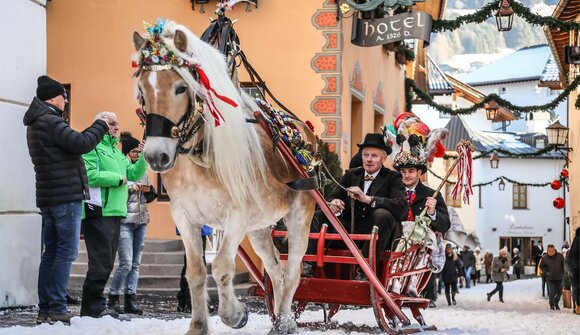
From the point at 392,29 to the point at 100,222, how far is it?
27.8 feet

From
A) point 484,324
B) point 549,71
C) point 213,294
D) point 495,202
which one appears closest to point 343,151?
point 213,294

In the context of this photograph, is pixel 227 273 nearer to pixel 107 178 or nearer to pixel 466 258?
pixel 107 178

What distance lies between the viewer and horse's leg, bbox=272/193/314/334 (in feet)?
27.2

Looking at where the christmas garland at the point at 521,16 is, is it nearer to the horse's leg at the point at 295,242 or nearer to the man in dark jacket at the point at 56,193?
the horse's leg at the point at 295,242

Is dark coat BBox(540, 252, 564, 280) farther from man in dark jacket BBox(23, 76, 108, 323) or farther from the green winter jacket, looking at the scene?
man in dark jacket BBox(23, 76, 108, 323)

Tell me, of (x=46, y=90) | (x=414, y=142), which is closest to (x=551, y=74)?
(x=414, y=142)

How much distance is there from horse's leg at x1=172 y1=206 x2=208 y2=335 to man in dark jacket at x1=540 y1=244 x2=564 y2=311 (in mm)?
15574

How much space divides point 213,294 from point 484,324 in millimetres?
4980

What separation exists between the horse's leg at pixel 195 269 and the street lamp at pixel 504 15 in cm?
1163

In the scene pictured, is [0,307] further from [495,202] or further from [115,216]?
[495,202]

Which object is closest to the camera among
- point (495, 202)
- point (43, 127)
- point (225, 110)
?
point (225, 110)

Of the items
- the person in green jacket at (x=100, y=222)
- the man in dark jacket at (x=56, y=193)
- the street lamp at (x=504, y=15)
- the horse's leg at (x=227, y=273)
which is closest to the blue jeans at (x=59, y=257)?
the man in dark jacket at (x=56, y=193)

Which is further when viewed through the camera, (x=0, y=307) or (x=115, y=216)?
(x=0, y=307)

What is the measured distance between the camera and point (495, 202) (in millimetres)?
66625
